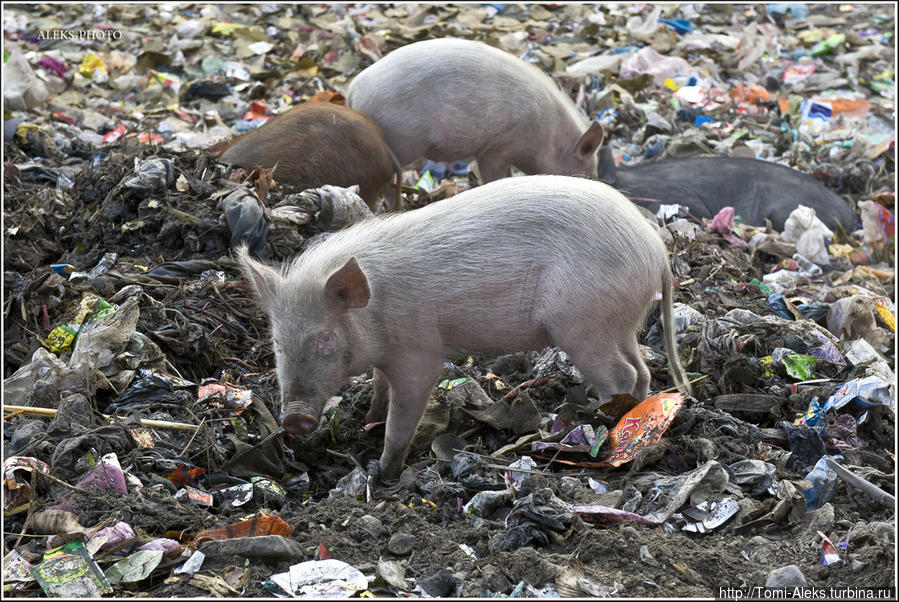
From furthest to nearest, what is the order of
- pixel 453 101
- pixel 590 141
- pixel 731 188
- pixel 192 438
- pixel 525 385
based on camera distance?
pixel 731 188, pixel 590 141, pixel 453 101, pixel 525 385, pixel 192 438

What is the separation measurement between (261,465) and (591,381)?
1356 mm

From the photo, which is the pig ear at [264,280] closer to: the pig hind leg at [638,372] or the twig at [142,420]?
the twig at [142,420]

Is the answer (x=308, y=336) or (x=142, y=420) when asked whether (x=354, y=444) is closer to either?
(x=308, y=336)

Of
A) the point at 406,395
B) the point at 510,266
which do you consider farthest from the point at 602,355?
the point at 406,395

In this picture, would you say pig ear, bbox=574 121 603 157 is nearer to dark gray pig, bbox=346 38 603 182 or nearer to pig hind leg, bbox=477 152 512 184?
dark gray pig, bbox=346 38 603 182

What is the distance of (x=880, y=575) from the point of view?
2.80 metres

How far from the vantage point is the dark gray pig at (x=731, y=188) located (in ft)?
21.6

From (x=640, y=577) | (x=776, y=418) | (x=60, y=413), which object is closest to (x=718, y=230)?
(x=776, y=418)

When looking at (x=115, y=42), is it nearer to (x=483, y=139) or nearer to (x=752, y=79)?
(x=483, y=139)

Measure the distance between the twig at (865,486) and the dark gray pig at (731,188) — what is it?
3.37m

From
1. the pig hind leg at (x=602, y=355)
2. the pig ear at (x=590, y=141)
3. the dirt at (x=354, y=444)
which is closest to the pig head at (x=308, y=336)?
the dirt at (x=354, y=444)

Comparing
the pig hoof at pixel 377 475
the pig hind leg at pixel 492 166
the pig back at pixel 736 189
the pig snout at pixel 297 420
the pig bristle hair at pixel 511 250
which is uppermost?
the pig bristle hair at pixel 511 250

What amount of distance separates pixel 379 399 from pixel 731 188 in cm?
367

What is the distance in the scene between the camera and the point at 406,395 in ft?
12.2
